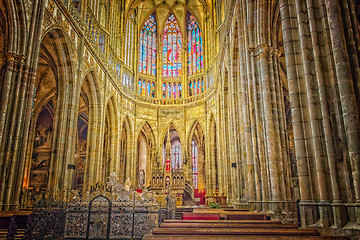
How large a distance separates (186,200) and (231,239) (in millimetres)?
27001

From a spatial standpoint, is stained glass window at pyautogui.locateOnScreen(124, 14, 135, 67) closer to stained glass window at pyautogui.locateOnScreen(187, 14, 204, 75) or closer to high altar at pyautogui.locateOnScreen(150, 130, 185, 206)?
stained glass window at pyautogui.locateOnScreen(187, 14, 204, 75)

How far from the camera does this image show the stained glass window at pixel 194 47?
3569 cm

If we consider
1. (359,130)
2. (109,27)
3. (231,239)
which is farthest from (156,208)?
(109,27)

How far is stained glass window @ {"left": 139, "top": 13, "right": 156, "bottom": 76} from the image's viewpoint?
3634cm

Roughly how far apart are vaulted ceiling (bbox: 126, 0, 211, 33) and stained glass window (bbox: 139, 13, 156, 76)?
0.90 metres

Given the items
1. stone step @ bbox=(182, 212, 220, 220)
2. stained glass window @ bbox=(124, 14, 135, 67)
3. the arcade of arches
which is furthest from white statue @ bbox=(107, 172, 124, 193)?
stained glass window @ bbox=(124, 14, 135, 67)

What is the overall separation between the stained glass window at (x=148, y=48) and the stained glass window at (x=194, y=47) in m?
4.64

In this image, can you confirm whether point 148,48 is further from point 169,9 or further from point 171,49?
point 169,9

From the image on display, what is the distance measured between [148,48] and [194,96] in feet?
30.0

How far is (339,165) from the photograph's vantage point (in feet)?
20.6

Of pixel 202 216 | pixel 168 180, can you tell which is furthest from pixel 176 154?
pixel 202 216

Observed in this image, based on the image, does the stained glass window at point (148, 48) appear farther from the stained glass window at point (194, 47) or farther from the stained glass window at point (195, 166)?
the stained glass window at point (195, 166)

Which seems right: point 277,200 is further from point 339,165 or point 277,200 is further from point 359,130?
point 359,130

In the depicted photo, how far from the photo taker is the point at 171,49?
123 feet
